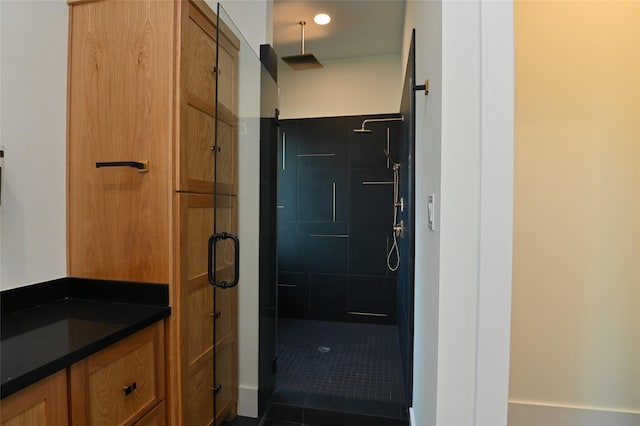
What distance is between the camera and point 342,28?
10.2 ft

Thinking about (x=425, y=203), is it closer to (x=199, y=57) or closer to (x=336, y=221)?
(x=199, y=57)

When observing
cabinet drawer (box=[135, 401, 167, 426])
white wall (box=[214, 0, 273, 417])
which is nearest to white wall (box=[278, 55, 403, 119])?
white wall (box=[214, 0, 273, 417])

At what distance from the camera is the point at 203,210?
5.69ft

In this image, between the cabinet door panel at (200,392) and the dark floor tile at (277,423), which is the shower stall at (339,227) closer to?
the dark floor tile at (277,423)

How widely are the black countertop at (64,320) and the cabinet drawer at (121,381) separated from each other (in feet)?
0.18

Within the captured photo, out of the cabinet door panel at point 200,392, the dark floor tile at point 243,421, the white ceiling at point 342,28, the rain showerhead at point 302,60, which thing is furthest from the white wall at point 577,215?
the cabinet door panel at point 200,392

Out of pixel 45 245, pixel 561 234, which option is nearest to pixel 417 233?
pixel 561 234

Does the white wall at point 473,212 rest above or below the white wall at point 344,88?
below

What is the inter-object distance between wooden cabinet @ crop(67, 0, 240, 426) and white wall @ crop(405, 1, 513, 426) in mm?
1082

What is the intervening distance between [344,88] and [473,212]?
9.93 feet

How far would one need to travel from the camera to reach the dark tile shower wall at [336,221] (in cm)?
356

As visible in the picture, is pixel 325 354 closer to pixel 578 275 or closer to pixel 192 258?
pixel 192 258

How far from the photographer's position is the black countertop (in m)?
0.96

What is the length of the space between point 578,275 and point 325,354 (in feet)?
6.19
